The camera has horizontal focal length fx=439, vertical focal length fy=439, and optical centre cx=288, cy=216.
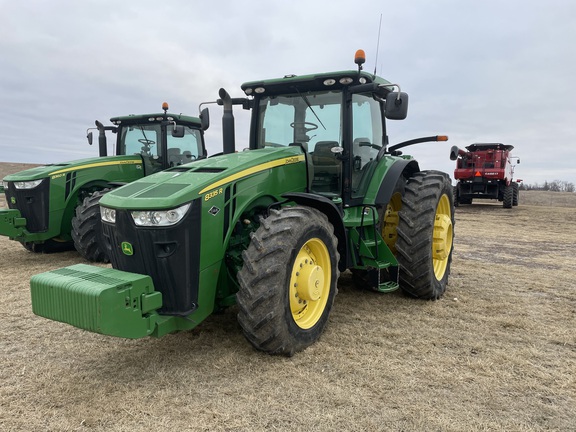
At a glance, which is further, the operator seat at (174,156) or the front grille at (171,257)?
the operator seat at (174,156)

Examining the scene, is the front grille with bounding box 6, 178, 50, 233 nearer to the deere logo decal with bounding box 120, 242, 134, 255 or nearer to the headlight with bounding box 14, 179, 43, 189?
the headlight with bounding box 14, 179, 43, 189

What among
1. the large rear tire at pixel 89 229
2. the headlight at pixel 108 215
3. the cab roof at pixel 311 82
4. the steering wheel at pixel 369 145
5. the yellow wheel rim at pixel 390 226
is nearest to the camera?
the headlight at pixel 108 215

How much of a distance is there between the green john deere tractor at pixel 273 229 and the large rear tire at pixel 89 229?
2934 millimetres

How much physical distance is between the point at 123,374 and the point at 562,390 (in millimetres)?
3133

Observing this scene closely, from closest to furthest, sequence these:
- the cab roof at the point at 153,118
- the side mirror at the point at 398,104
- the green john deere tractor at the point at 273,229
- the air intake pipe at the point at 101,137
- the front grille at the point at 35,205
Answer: the green john deere tractor at the point at 273,229 < the side mirror at the point at 398,104 < the front grille at the point at 35,205 < the cab roof at the point at 153,118 < the air intake pipe at the point at 101,137

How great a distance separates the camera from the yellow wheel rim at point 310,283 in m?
3.52

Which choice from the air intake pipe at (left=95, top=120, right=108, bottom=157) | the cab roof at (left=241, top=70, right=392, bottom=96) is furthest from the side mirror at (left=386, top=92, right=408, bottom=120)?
the air intake pipe at (left=95, top=120, right=108, bottom=157)

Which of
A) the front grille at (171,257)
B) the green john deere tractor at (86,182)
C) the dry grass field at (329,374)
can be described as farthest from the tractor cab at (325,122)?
the green john deere tractor at (86,182)

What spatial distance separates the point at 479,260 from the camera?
773 cm

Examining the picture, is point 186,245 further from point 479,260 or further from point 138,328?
point 479,260

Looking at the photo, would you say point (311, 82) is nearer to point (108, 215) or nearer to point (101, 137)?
point (108, 215)

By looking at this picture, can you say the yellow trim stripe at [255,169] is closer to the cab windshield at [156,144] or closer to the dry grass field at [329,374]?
the dry grass field at [329,374]

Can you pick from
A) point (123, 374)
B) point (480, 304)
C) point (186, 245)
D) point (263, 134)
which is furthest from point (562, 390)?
point (263, 134)

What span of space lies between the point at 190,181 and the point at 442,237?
317 centimetres
